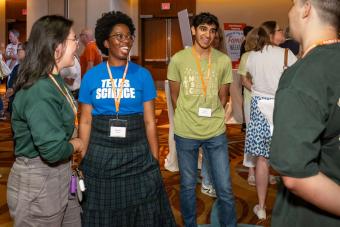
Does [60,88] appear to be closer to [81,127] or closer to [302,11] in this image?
[81,127]

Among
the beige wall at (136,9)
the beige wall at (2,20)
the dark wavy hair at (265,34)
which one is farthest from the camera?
the beige wall at (2,20)

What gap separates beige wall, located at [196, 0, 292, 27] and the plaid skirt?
12169 millimetres

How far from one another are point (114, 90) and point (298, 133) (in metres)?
1.53

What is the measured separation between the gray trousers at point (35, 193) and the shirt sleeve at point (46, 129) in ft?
0.32

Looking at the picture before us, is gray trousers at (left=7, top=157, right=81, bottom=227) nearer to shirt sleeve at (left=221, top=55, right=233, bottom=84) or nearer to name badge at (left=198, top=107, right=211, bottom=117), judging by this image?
name badge at (left=198, top=107, right=211, bottom=117)

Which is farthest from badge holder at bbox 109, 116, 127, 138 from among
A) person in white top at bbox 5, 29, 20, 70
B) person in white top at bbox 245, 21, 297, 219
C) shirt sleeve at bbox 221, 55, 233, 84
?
person in white top at bbox 5, 29, 20, 70

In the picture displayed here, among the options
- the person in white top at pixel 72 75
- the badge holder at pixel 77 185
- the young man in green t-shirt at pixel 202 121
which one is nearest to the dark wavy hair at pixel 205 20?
the young man in green t-shirt at pixel 202 121

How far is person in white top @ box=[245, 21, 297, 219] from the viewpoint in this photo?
11.2 feet

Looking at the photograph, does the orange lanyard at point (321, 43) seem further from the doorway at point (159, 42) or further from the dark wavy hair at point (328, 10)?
the doorway at point (159, 42)

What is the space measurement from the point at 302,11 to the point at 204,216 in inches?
103

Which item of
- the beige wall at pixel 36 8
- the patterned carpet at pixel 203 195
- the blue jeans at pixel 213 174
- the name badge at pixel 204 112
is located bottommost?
the patterned carpet at pixel 203 195

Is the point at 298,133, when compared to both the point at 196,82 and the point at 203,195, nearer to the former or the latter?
the point at 196,82

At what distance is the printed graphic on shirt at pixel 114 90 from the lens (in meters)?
2.41

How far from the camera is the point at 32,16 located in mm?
12641
